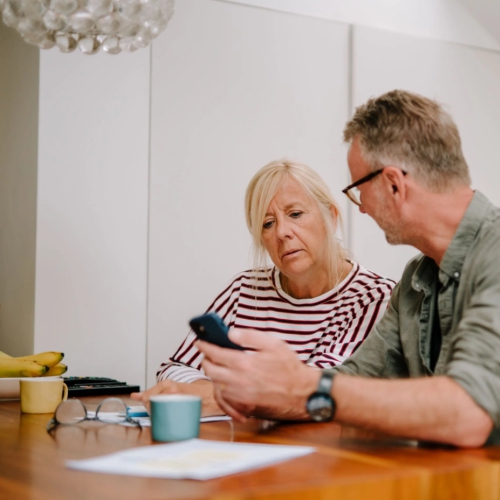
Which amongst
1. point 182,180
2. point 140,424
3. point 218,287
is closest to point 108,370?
point 218,287

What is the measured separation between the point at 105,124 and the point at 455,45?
1.80 m

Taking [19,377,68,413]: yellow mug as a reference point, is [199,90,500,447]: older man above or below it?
above

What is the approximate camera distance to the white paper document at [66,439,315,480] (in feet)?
3.24

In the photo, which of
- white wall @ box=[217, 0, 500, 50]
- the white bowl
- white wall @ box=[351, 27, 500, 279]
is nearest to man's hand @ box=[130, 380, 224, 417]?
the white bowl

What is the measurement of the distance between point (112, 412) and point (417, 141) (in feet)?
2.81

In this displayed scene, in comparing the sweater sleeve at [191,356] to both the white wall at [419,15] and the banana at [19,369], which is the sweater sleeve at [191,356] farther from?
the white wall at [419,15]

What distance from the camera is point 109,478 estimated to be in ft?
3.24

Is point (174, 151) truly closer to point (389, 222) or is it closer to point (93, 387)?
point (93, 387)

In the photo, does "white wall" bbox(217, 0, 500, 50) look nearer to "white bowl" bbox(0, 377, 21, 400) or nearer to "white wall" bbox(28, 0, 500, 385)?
"white wall" bbox(28, 0, 500, 385)

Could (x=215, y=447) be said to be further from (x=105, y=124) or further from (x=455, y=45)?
(x=455, y=45)

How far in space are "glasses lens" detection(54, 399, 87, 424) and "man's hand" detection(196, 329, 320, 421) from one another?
1.33ft

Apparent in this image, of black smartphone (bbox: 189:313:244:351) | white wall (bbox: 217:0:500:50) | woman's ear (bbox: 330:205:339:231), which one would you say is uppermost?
white wall (bbox: 217:0:500:50)

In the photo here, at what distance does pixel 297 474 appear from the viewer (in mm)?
990

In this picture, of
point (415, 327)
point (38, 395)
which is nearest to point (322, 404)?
point (415, 327)
